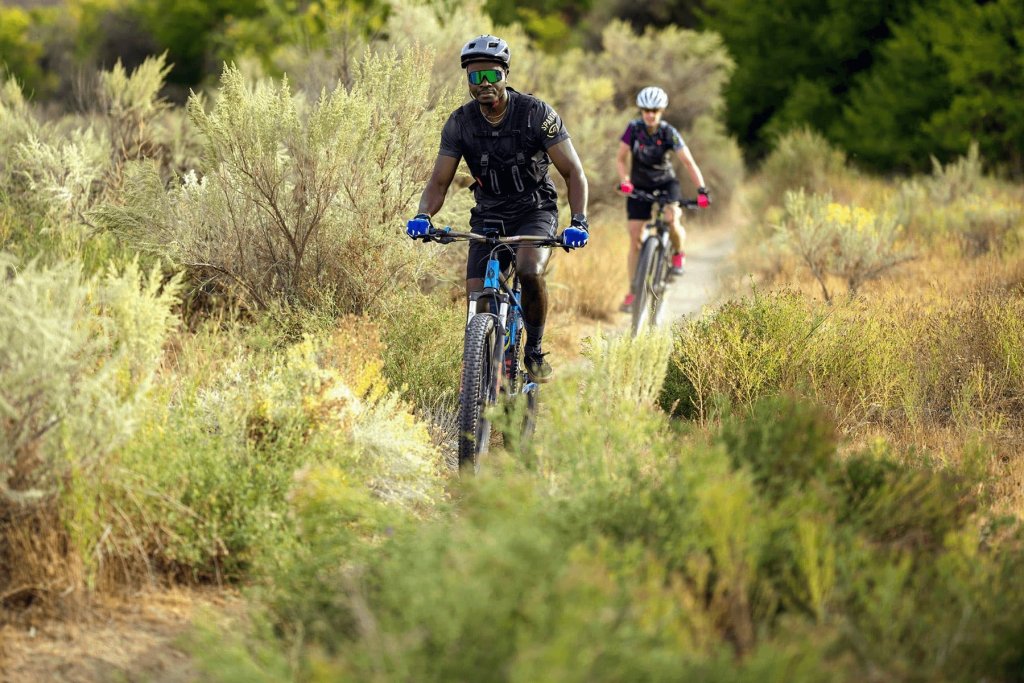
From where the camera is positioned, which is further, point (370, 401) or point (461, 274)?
point (461, 274)

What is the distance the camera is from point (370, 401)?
16.4ft

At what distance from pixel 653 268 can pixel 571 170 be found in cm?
369

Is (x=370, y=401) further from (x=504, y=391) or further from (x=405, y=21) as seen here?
(x=405, y=21)

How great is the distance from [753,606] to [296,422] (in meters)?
2.23

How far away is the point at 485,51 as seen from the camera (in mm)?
5441

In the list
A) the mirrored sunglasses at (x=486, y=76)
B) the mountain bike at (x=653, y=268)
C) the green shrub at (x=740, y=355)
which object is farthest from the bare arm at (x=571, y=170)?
the mountain bike at (x=653, y=268)

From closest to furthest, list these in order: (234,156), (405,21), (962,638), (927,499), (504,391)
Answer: (962,638), (927,499), (504,391), (234,156), (405,21)

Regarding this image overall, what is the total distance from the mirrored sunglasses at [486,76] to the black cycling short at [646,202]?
4.56m

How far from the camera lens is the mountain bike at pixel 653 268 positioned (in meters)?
9.24

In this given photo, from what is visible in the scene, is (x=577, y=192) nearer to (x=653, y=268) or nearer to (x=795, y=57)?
(x=653, y=268)

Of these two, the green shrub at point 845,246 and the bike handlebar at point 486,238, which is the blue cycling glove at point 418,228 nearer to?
the bike handlebar at point 486,238

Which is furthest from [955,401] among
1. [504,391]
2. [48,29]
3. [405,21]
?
[48,29]

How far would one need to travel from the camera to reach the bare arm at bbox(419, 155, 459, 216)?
227 inches

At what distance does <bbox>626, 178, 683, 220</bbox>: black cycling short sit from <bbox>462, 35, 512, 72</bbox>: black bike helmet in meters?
4.56
